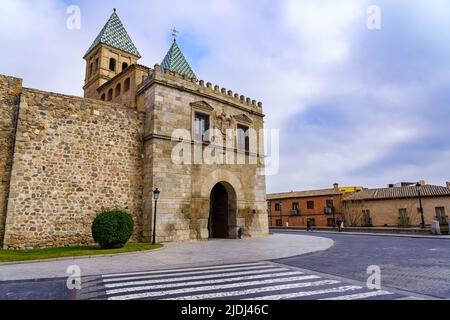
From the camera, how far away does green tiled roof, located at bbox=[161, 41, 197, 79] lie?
2458 centimetres

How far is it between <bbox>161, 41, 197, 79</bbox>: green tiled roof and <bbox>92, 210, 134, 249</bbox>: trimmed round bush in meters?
15.3

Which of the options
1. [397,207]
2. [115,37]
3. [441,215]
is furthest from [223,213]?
[441,215]

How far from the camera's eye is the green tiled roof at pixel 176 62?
24578mm


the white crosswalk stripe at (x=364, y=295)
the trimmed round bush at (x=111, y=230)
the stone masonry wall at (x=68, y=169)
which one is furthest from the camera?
the stone masonry wall at (x=68, y=169)

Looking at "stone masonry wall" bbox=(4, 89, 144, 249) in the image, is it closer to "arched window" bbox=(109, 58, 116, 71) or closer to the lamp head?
the lamp head

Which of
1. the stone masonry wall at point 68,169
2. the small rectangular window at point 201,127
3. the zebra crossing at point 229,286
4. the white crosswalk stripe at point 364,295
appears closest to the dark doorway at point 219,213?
the small rectangular window at point 201,127

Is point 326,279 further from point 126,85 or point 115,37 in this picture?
point 115,37

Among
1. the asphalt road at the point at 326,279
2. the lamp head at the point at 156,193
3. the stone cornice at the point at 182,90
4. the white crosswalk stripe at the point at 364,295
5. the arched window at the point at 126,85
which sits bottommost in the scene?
the asphalt road at the point at 326,279

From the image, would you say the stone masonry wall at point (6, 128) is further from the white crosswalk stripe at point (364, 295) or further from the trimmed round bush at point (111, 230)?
the white crosswalk stripe at point (364, 295)

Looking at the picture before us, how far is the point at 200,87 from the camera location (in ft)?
59.6

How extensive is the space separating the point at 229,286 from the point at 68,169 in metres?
11.1


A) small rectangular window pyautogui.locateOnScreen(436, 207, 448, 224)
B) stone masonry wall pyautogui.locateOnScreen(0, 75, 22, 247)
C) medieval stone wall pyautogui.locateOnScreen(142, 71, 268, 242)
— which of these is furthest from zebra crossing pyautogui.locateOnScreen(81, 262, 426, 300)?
small rectangular window pyautogui.locateOnScreen(436, 207, 448, 224)

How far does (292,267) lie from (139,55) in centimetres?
2952

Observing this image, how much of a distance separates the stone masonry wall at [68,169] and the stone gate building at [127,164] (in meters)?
0.04
